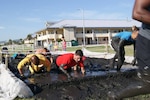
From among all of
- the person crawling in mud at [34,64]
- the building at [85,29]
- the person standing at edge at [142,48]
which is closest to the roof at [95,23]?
the building at [85,29]

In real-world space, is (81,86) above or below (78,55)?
below

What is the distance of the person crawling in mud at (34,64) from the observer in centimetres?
793

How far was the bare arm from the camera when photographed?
262 cm

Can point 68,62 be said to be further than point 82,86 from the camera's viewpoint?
Yes

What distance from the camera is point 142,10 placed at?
2641 millimetres

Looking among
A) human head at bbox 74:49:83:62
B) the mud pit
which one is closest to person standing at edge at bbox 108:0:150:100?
the mud pit

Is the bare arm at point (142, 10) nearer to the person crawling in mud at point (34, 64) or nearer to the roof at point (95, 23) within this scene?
the person crawling in mud at point (34, 64)

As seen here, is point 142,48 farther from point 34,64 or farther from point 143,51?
point 34,64

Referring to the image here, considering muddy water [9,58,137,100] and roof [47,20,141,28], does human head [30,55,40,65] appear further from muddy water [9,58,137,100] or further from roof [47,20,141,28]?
roof [47,20,141,28]

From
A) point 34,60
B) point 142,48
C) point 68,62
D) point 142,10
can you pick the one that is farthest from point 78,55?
point 142,10

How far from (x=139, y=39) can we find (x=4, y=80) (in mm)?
4377

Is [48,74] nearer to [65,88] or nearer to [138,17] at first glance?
[65,88]

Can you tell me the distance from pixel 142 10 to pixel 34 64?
5713 millimetres

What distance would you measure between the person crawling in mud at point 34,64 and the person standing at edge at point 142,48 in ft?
15.8
